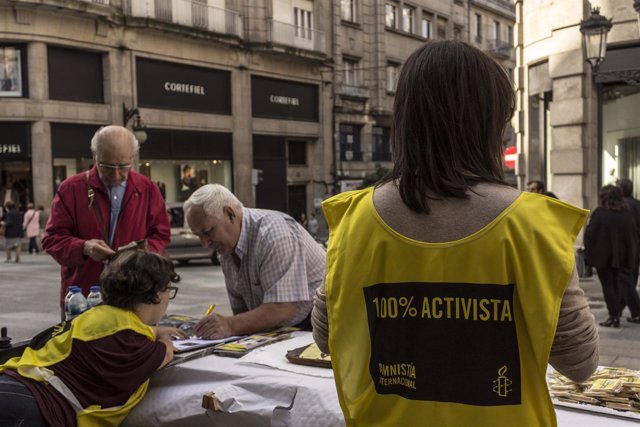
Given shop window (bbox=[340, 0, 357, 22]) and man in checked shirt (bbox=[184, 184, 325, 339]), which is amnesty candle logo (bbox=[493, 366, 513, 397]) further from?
shop window (bbox=[340, 0, 357, 22])

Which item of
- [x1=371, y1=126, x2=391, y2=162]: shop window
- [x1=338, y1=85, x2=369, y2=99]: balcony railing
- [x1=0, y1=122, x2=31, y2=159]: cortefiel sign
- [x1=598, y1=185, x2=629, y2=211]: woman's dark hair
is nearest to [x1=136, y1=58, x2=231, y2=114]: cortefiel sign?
[x1=0, y1=122, x2=31, y2=159]: cortefiel sign

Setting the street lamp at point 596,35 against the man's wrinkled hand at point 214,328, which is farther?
the street lamp at point 596,35

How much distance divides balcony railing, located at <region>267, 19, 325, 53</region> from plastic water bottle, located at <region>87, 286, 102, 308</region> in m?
27.7

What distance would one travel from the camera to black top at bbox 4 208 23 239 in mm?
19562

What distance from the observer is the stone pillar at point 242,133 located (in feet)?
97.6

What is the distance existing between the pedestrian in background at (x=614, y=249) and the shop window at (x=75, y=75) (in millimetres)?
20153

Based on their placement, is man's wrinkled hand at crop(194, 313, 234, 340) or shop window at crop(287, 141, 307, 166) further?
shop window at crop(287, 141, 307, 166)

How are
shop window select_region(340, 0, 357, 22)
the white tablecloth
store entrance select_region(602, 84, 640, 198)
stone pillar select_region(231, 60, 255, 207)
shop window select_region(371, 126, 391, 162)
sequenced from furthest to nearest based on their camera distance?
shop window select_region(371, 126, 391, 162) < shop window select_region(340, 0, 357, 22) < stone pillar select_region(231, 60, 255, 207) < store entrance select_region(602, 84, 640, 198) < the white tablecloth

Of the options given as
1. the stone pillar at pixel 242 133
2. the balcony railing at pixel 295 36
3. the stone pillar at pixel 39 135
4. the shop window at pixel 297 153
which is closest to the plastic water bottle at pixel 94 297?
the stone pillar at pixel 39 135

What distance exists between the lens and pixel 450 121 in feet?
5.05

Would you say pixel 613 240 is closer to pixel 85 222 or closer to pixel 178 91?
pixel 85 222

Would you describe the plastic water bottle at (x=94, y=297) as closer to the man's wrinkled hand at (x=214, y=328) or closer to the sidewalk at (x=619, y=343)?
the man's wrinkled hand at (x=214, y=328)

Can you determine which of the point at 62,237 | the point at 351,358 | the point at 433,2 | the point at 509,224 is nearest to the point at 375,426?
the point at 351,358

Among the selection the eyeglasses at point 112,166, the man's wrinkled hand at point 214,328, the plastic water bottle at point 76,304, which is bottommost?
the man's wrinkled hand at point 214,328
